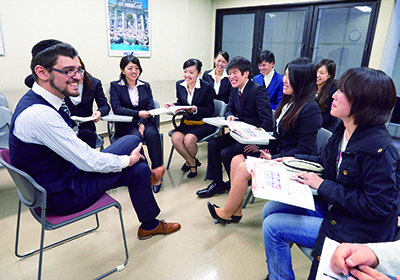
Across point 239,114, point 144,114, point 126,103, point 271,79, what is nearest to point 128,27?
point 126,103

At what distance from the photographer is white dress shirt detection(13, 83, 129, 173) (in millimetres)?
1265

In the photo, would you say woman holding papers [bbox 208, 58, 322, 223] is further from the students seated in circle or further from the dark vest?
the dark vest

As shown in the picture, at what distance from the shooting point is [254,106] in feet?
8.09

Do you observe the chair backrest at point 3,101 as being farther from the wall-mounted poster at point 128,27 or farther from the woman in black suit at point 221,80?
the woman in black suit at point 221,80

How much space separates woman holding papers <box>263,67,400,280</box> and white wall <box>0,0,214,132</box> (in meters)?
3.66

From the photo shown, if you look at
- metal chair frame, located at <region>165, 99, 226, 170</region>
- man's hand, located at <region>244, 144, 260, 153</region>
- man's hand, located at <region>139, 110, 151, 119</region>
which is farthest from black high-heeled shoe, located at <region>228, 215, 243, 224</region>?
man's hand, located at <region>139, 110, 151, 119</region>

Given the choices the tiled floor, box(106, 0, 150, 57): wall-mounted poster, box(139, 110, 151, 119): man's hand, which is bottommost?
the tiled floor

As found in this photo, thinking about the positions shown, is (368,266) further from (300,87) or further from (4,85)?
(4,85)

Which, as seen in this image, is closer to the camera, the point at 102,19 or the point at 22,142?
the point at 22,142

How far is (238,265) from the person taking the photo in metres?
1.70

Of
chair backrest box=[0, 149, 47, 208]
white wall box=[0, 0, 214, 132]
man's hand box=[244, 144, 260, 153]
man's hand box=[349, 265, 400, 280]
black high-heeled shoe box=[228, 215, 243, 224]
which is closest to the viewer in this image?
man's hand box=[349, 265, 400, 280]

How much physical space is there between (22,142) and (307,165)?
4.96 ft

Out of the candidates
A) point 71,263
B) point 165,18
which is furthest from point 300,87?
point 165,18

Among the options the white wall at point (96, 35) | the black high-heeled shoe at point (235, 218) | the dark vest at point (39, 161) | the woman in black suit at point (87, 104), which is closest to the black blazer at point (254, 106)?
the black high-heeled shoe at point (235, 218)
